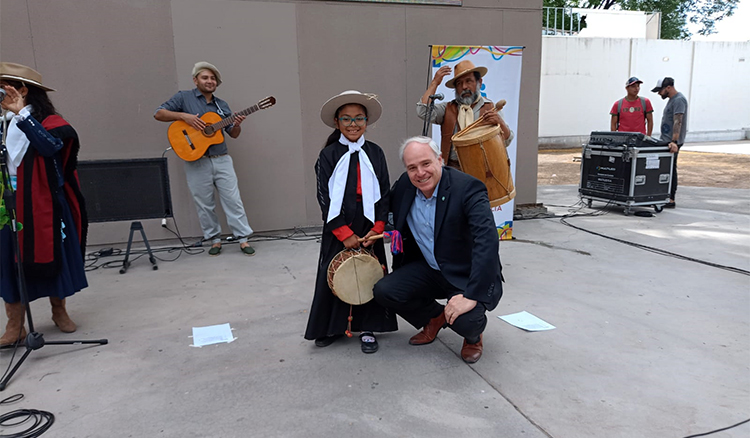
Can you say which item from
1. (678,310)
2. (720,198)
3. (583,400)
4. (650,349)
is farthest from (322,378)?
(720,198)

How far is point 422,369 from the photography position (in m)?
2.83

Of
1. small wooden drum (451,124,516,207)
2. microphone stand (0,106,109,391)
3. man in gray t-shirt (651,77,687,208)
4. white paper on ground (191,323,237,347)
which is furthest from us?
man in gray t-shirt (651,77,687,208)

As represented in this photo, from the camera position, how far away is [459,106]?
13.4ft

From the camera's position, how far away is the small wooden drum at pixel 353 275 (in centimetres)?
291

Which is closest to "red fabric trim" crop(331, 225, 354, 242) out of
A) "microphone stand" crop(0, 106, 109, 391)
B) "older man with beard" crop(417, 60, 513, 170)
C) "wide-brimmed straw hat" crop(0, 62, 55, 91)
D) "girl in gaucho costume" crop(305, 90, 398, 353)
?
"girl in gaucho costume" crop(305, 90, 398, 353)

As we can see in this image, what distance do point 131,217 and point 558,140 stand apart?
690 inches

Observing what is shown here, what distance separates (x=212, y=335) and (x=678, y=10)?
39827mm

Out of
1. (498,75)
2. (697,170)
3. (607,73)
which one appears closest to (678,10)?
(607,73)

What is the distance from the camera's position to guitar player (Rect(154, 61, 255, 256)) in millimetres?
5062

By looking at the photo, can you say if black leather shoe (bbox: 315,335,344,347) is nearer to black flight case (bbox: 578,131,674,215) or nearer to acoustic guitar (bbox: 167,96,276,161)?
acoustic guitar (bbox: 167,96,276,161)

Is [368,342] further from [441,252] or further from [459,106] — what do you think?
[459,106]

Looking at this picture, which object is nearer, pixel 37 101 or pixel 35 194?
pixel 35 194

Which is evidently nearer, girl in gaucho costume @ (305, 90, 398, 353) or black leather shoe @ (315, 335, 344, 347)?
girl in gaucho costume @ (305, 90, 398, 353)

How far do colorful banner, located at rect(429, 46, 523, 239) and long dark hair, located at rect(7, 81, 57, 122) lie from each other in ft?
11.9
